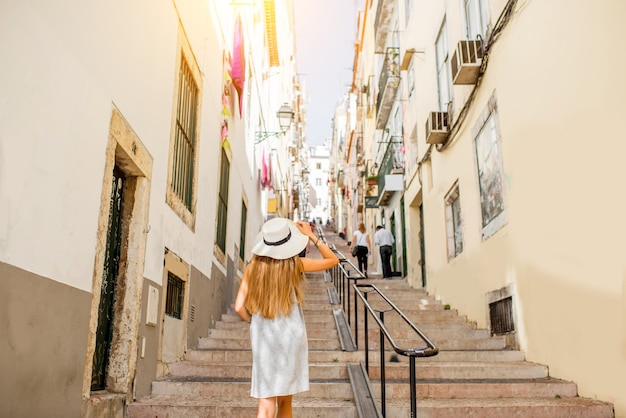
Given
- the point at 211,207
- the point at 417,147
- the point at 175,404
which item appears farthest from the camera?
the point at 417,147

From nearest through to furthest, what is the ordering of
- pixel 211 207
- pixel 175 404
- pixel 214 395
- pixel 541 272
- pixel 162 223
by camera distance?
pixel 175 404
pixel 214 395
pixel 162 223
pixel 541 272
pixel 211 207

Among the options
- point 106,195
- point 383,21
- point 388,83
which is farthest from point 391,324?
point 383,21

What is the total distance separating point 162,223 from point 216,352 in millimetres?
1853

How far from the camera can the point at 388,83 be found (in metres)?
16.6

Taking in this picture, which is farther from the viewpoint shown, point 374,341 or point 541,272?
point 374,341

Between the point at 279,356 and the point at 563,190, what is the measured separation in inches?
150

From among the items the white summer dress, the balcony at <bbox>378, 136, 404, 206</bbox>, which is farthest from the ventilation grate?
the balcony at <bbox>378, 136, 404, 206</bbox>

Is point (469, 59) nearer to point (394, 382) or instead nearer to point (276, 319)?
point (394, 382)

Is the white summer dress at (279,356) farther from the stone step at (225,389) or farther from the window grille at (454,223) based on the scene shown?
the window grille at (454,223)

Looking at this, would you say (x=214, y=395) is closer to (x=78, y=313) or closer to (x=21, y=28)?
(x=78, y=313)

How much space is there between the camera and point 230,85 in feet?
33.2

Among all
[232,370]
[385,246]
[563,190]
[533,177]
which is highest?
[385,246]

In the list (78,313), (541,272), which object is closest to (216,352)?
(78,313)

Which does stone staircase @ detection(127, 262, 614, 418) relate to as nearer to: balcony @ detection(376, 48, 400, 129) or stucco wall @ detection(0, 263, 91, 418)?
stucco wall @ detection(0, 263, 91, 418)
